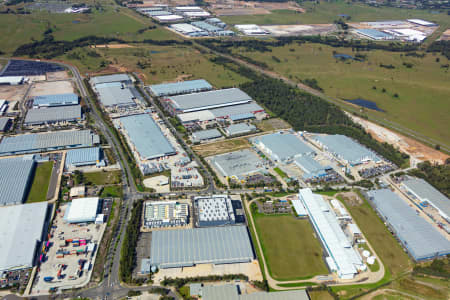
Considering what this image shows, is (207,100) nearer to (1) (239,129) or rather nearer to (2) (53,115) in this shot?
(1) (239,129)

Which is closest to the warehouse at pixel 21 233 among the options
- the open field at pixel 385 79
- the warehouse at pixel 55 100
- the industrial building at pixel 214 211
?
the industrial building at pixel 214 211

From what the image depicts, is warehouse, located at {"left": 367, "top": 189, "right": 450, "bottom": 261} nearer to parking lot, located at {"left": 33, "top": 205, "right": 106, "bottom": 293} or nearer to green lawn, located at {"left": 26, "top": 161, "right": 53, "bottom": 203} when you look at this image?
parking lot, located at {"left": 33, "top": 205, "right": 106, "bottom": 293}

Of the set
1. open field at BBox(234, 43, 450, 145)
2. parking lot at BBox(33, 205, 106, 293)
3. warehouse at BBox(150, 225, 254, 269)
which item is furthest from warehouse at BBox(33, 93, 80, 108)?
open field at BBox(234, 43, 450, 145)

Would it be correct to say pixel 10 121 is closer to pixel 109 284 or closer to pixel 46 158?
pixel 46 158

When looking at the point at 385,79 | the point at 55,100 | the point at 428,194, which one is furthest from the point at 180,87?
the point at 385,79

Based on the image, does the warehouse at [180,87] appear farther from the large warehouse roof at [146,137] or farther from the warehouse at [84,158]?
the warehouse at [84,158]

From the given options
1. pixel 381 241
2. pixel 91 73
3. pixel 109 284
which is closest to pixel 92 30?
pixel 91 73
